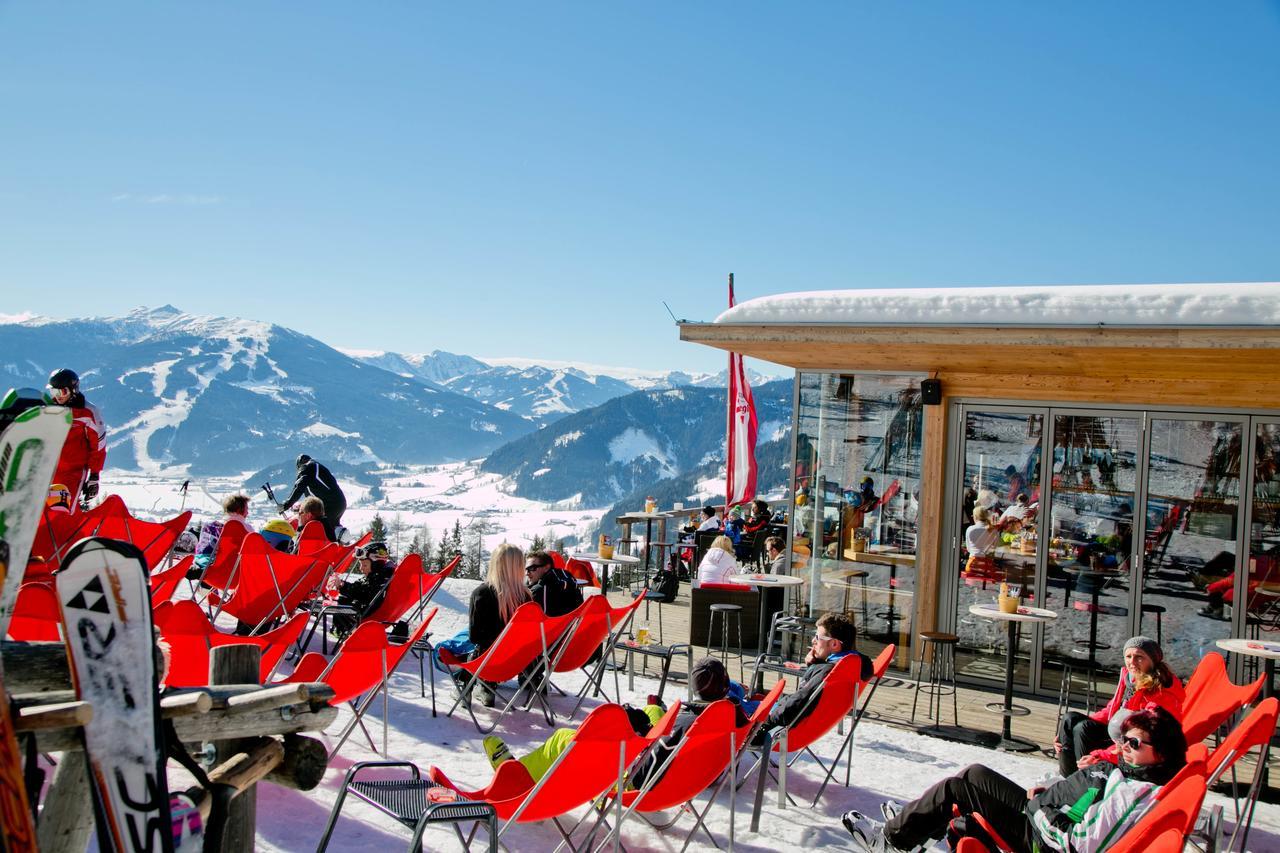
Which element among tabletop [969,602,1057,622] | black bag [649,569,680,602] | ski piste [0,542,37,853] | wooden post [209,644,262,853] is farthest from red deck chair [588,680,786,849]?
black bag [649,569,680,602]

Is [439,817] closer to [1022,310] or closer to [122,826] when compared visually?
[122,826]

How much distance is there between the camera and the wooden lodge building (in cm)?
628

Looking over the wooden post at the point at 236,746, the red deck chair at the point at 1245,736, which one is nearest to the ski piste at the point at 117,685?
the wooden post at the point at 236,746

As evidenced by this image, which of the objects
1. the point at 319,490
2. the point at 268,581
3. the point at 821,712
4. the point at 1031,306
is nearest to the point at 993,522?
the point at 1031,306

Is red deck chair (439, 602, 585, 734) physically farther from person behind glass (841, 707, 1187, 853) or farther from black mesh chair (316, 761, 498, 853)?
person behind glass (841, 707, 1187, 853)

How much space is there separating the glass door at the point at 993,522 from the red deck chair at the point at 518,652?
131 inches

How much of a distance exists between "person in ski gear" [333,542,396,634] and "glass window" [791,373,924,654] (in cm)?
305

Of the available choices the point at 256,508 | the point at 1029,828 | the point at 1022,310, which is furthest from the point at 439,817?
the point at 256,508

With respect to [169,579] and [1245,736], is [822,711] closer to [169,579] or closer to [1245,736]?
[1245,736]

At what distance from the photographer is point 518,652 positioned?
5.38 metres

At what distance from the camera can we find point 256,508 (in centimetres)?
17150

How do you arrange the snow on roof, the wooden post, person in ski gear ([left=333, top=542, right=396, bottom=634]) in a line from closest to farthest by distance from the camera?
the wooden post < the snow on roof < person in ski gear ([left=333, top=542, right=396, bottom=634])

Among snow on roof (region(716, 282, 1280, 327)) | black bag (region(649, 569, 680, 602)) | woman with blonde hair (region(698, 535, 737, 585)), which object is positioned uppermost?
snow on roof (region(716, 282, 1280, 327))

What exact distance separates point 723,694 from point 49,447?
3.01m
